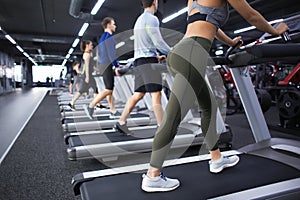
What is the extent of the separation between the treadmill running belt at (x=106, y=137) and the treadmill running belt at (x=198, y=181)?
0.83 meters

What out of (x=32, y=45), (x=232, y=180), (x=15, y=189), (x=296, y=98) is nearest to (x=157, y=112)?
(x=232, y=180)

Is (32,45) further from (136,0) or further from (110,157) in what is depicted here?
(110,157)

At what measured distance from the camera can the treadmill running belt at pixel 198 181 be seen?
1209 millimetres

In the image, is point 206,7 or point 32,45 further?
point 32,45

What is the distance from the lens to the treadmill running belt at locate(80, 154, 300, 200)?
1.21 m

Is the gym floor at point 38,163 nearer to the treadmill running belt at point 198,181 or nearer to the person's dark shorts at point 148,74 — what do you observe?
the treadmill running belt at point 198,181

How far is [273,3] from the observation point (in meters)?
7.24

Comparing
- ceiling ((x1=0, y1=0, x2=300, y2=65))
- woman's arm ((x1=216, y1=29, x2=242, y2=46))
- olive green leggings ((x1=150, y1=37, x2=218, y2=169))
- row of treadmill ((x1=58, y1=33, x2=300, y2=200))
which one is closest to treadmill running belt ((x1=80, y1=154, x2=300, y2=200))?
row of treadmill ((x1=58, y1=33, x2=300, y2=200))

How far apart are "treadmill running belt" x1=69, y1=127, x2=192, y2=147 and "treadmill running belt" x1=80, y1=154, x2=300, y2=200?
0.83 metres

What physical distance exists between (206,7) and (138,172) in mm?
1013

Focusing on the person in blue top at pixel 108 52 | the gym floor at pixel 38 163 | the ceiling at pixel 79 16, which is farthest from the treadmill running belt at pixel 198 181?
the ceiling at pixel 79 16

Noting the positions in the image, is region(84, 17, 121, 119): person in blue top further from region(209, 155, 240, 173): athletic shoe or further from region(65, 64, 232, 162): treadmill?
region(209, 155, 240, 173): athletic shoe

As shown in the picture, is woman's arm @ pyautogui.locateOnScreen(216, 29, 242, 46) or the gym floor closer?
Result: woman's arm @ pyautogui.locateOnScreen(216, 29, 242, 46)

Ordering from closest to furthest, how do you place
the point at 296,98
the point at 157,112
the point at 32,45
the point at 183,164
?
the point at 183,164 < the point at 157,112 < the point at 296,98 < the point at 32,45
